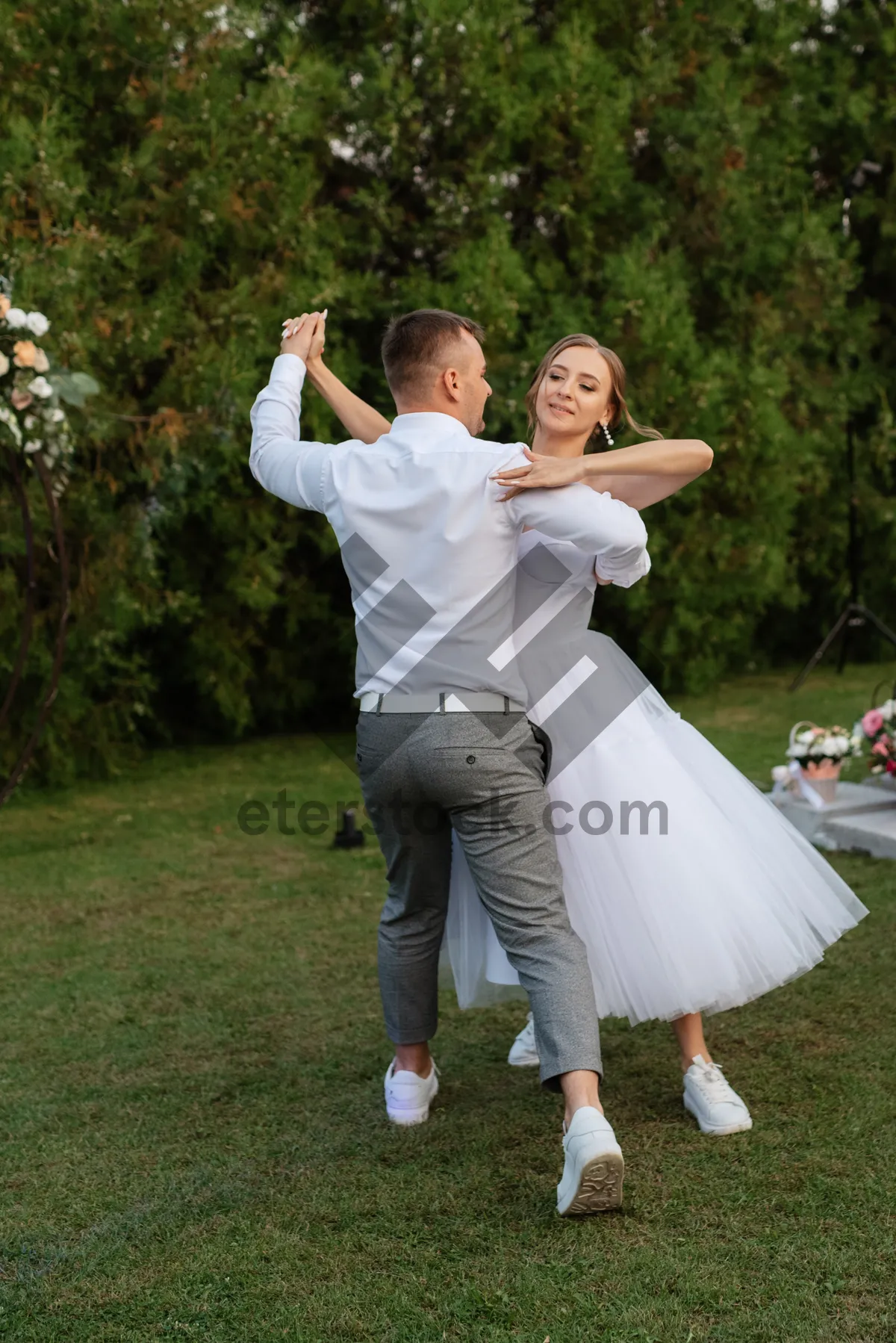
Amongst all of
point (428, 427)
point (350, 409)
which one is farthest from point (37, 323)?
point (428, 427)

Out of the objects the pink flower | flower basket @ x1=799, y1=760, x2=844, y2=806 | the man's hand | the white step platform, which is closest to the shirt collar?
the man's hand

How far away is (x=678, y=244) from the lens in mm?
8766

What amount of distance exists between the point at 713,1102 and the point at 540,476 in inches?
55.1

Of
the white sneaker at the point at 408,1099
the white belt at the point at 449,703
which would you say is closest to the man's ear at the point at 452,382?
the white belt at the point at 449,703

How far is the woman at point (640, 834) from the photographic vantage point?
104 inches

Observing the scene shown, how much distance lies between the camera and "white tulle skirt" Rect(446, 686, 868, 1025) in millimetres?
2652

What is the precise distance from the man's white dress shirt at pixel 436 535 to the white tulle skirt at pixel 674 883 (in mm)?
353

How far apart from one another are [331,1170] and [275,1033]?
89cm

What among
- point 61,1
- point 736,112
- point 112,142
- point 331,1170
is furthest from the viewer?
point 736,112

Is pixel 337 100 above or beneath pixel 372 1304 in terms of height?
above

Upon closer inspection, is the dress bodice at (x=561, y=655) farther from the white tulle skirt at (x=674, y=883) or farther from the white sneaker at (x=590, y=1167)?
the white sneaker at (x=590, y=1167)

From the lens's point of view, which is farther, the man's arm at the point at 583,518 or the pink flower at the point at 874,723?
the pink flower at the point at 874,723

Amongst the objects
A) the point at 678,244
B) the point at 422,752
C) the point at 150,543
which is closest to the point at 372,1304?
the point at 422,752

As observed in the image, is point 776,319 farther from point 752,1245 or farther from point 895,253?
point 752,1245
